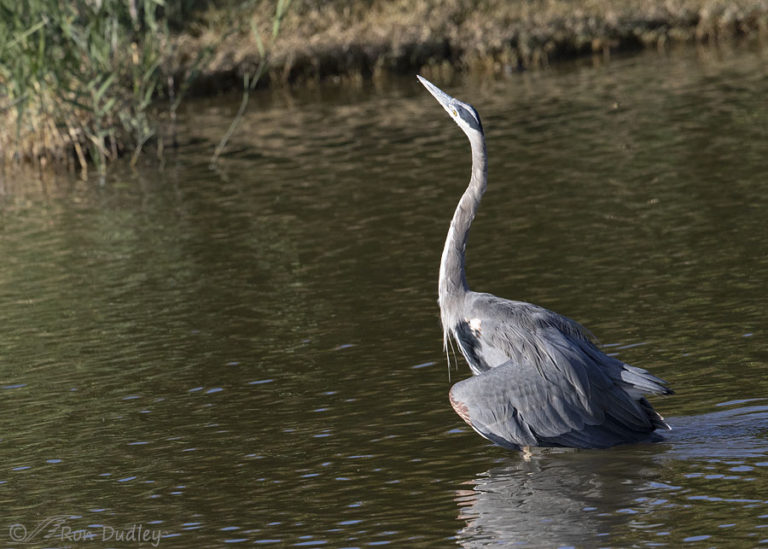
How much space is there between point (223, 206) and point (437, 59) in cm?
1406

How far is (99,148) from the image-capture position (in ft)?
73.8

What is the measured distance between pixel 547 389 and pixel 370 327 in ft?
13.3

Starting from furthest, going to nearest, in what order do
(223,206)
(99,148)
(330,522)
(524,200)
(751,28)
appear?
(751,28) → (99,148) → (223,206) → (524,200) → (330,522)

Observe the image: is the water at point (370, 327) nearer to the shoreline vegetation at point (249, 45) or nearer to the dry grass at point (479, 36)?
the shoreline vegetation at point (249, 45)

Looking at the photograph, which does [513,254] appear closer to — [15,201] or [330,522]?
[330,522]

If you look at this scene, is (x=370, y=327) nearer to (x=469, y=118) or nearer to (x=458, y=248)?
(x=458, y=248)

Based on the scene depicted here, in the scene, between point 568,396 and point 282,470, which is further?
point 282,470

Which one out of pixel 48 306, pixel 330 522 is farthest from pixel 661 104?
pixel 330 522

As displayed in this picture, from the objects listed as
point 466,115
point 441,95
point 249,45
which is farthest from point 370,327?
point 249,45

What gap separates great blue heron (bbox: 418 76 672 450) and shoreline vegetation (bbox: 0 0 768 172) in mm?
12635

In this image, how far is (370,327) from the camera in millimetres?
12281

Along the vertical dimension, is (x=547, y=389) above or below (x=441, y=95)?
below

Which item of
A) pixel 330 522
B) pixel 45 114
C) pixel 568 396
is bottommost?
pixel 330 522
